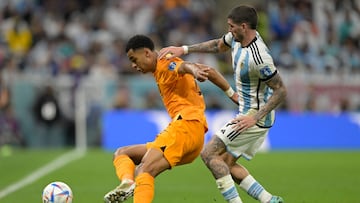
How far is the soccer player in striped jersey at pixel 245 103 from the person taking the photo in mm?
8797

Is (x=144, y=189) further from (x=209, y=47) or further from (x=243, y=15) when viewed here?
(x=209, y=47)

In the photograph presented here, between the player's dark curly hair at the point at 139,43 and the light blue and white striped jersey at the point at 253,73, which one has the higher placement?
the player's dark curly hair at the point at 139,43

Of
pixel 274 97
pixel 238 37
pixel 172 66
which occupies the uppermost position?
pixel 238 37

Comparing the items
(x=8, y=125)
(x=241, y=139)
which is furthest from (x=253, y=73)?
(x=8, y=125)

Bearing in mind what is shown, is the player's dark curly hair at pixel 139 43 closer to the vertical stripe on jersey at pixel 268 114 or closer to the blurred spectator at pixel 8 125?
the vertical stripe on jersey at pixel 268 114

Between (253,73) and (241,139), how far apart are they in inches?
29.2

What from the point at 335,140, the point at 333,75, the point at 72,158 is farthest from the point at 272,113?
the point at 333,75

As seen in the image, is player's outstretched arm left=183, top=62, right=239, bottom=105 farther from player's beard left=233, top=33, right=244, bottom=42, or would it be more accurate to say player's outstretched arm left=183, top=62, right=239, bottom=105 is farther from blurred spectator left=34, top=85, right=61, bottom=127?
blurred spectator left=34, top=85, right=61, bottom=127

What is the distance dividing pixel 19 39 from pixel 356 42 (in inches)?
355

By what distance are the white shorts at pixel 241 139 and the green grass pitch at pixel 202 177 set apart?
4.20ft

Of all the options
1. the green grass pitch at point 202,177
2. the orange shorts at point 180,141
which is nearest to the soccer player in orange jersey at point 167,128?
the orange shorts at point 180,141

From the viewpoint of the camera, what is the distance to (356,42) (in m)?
23.7

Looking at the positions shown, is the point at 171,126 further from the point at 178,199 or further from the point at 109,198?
the point at 178,199

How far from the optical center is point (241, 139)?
363 inches
